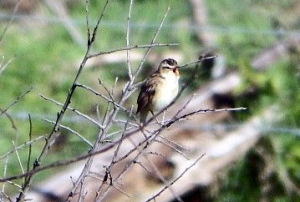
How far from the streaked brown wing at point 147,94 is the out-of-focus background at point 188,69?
0.85m

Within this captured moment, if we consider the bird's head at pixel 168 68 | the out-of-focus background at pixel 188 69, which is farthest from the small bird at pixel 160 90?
the out-of-focus background at pixel 188 69

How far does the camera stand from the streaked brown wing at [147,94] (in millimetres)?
5159

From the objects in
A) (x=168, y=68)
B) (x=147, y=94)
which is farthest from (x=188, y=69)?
(x=168, y=68)

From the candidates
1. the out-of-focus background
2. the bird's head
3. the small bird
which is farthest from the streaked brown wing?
the out-of-focus background

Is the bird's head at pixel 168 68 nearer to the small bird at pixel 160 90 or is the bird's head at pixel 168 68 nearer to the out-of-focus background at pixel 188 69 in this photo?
the small bird at pixel 160 90

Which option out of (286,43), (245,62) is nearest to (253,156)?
(245,62)

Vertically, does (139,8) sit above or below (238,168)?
above

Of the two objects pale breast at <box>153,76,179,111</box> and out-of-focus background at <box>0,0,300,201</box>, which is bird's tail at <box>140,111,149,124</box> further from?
out-of-focus background at <box>0,0,300,201</box>

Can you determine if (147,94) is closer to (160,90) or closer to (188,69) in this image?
(160,90)

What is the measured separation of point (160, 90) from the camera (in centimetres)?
514

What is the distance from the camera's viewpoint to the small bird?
5039 mm

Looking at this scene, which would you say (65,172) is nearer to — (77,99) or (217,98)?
(217,98)

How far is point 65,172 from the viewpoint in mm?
7320

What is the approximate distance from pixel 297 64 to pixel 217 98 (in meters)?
0.84
